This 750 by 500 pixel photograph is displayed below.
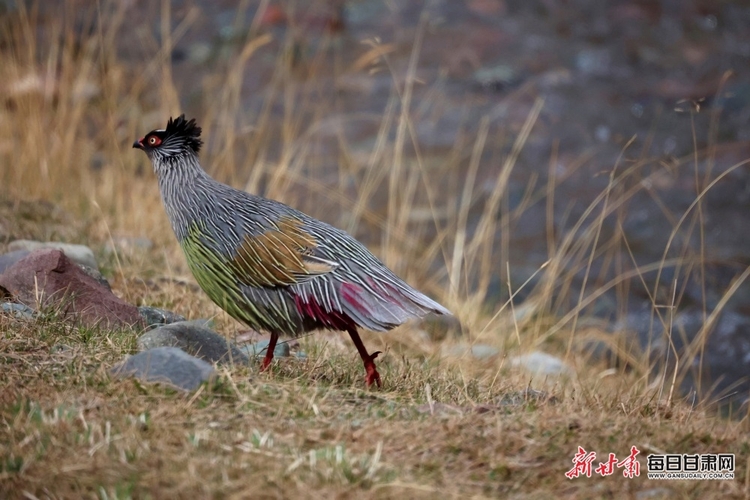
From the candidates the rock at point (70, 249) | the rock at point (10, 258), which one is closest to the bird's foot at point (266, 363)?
the rock at point (10, 258)

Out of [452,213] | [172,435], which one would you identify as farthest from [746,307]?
[172,435]

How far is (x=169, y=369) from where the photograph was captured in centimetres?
296

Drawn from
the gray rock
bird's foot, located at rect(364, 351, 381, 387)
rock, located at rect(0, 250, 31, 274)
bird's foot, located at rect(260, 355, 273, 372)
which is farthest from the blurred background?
bird's foot, located at rect(260, 355, 273, 372)

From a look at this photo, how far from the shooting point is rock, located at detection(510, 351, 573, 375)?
4777 mm

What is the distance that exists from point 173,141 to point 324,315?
3.20 ft

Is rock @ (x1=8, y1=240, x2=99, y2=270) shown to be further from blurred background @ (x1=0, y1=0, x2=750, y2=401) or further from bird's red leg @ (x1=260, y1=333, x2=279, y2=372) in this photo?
bird's red leg @ (x1=260, y1=333, x2=279, y2=372)

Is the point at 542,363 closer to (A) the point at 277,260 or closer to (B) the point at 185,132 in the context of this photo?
(A) the point at 277,260

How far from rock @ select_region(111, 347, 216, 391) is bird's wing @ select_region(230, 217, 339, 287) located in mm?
471

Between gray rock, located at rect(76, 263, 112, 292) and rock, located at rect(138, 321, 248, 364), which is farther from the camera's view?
gray rock, located at rect(76, 263, 112, 292)

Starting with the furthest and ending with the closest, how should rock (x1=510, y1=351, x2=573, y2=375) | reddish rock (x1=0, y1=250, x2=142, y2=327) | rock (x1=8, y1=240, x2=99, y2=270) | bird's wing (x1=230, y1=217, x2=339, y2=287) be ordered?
1. rock (x1=510, y1=351, x2=573, y2=375)
2. rock (x1=8, y1=240, x2=99, y2=270)
3. reddish rock (x1=0, y1=250, x2=142, y2=327)
4. bird's wing (x1=230, y1=217, x2=339, y2=287)

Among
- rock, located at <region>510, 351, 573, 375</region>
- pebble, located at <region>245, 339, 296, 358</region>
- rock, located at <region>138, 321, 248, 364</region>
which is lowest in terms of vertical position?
rock, located at <region>510, 351, 573, 375</region>

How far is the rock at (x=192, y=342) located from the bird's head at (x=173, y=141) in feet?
2.40

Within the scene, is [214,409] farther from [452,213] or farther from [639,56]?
[639,56]

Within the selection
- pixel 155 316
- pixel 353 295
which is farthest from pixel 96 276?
pixel 353 295
